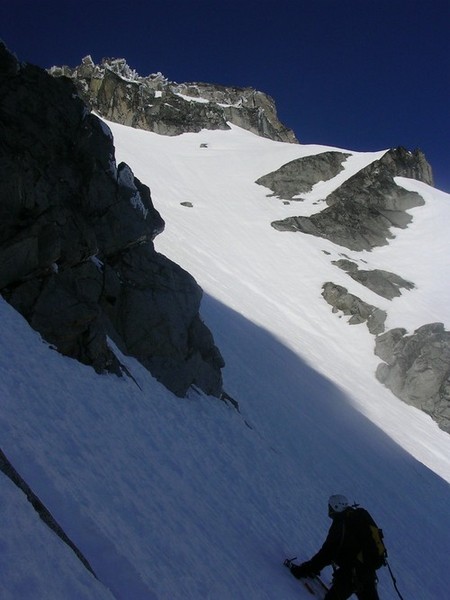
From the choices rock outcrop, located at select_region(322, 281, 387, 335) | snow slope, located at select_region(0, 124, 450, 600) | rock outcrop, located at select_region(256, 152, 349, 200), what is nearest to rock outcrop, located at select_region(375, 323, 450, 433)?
snow slope, located at select_region(0, 124, 450, 600)

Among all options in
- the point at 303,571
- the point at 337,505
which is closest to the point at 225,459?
the point at 303,571

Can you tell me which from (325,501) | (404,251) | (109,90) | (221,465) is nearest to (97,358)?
(221,465)

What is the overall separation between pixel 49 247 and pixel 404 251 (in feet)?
157

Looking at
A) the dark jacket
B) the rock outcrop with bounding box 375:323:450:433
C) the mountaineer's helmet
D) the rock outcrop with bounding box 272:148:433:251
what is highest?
the rock outcrop with bounding box 272:148:433:251

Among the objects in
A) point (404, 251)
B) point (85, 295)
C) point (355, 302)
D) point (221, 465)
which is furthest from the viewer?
point (404, 251)

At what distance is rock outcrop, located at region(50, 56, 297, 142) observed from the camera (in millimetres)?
103438

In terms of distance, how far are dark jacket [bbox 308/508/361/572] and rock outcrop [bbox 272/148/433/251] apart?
4804 cm

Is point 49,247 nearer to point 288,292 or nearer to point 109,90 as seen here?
point 288,292

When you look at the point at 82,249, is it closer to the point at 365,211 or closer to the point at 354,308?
the point at 354,308

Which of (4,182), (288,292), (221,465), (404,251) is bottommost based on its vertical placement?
(221,465)

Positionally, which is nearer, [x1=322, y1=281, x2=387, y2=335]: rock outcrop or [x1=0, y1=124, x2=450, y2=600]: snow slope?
[x1=0, y1=124, x2=450, y2=600]: snow slope

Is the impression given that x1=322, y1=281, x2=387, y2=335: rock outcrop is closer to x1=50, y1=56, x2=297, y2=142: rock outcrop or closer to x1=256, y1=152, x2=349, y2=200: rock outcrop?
x1=256, y1=152, x2=349, y2=200: rock outcrop

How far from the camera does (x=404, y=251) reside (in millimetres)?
54781

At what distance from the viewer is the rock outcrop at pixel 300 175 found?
67.8m
